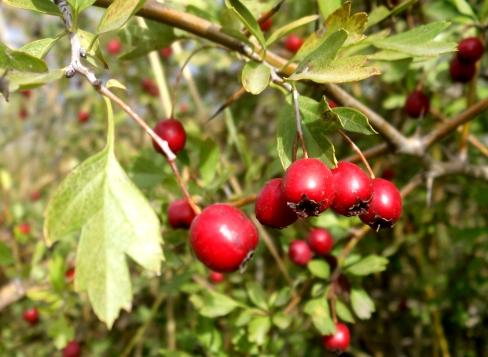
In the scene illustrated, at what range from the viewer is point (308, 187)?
890 millimetres

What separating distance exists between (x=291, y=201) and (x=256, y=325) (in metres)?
0.74

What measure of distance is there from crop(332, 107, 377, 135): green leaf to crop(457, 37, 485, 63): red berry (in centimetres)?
73

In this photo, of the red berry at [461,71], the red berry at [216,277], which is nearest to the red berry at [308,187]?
the red berry at [461,71]

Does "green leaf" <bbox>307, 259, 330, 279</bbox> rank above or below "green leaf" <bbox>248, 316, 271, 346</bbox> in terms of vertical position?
above

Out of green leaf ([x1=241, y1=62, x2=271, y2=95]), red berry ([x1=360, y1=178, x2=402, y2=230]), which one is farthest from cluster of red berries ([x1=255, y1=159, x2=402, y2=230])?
green leaf ([x1=241, y1=62, x2=271, y2=95])

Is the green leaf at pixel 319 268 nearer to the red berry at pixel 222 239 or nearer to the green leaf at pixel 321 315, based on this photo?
the green leaf at pixel 321 315

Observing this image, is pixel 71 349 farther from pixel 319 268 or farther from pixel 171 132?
pixel 171 132

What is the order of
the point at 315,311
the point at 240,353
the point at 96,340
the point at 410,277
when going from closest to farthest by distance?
1. the point at 315,311
2. the point at 240,353
3. the point at 410,277
4. the point at 96,340

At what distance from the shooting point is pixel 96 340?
117 inches

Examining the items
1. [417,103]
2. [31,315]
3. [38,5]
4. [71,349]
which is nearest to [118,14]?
[38,5]

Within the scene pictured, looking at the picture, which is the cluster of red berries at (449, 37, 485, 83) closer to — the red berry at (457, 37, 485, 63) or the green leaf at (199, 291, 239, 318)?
the red berry at (457, 37, 485, 63)

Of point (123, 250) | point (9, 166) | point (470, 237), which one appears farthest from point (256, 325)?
point (9, 166)

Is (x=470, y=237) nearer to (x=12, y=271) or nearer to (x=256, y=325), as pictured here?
(x=256, y=325)

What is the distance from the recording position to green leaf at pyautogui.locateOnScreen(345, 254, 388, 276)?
1.54m
